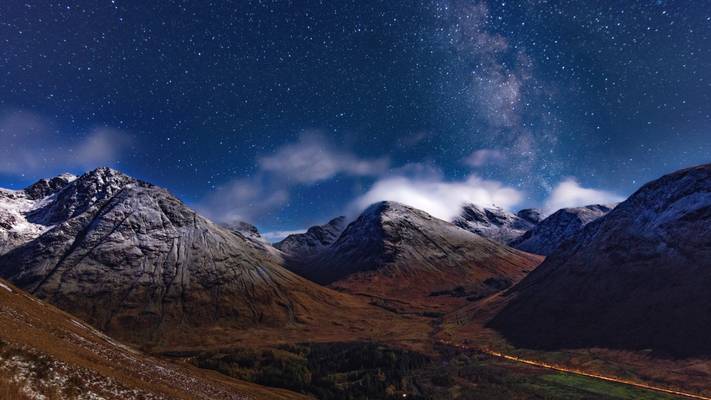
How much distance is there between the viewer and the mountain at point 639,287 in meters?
120

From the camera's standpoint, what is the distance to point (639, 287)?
14688 cm

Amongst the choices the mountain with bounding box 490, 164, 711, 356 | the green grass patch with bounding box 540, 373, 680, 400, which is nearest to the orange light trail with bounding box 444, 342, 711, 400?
the green grass patch with bounding box 540, 373, 680, 400

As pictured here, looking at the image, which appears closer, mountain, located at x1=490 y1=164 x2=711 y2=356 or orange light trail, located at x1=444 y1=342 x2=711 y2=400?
orange light trail, located at x1=444 y1=342 x2=711 y2=400

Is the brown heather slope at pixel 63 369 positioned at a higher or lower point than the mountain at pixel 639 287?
lower

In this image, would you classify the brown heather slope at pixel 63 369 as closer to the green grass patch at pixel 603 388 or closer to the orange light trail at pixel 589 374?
the green grass patch at pixel 603 388

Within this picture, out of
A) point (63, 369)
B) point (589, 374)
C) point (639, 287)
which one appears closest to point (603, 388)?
point (589, 374)

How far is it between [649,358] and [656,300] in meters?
34.8

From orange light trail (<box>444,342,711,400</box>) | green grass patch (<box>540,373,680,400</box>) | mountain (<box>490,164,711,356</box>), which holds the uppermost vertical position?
mountain (<box>490,164,711,356</box>)

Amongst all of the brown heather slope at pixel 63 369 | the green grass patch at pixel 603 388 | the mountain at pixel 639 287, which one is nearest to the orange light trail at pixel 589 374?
the green grass patch at pixel 603 388

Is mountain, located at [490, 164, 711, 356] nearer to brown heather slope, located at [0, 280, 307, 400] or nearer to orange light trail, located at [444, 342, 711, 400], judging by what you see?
orange light trail, located at [444, 342, 711, 400]

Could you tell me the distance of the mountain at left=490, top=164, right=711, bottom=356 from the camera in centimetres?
12050

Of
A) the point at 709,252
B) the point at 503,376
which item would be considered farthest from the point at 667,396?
the point at 709,252

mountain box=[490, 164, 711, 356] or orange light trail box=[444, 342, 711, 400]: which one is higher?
mountain box=[490, 164, 711, 356]

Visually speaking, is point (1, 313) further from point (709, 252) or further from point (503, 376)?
point (709, 252)
